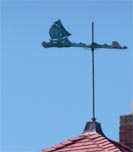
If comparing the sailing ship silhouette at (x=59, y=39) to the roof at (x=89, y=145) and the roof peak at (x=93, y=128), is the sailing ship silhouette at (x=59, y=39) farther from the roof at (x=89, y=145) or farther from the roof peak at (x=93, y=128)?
the roof at (x=89, y=145)

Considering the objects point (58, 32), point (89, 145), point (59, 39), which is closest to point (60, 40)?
point (59, 39)

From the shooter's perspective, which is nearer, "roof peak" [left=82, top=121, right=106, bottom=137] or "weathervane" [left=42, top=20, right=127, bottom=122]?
"roof peak" [left=82, top=121, right=106, bottom=137]

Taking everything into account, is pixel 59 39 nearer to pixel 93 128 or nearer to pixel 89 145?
pixel 93 128

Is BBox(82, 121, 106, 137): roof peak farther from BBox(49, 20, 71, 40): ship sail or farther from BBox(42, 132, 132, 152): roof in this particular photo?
BBox(49, 20, 71, 40): ship sail

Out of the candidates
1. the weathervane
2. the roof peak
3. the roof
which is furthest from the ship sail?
the roof

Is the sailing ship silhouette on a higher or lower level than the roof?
higher

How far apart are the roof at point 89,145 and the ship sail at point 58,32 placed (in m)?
2.08

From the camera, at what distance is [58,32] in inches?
378

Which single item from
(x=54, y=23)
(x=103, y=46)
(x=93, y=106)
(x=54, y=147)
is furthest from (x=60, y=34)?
(x=54, y=147)

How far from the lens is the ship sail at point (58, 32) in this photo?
31.1ft

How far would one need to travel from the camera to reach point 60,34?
380 inches

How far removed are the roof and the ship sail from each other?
6.83 ft

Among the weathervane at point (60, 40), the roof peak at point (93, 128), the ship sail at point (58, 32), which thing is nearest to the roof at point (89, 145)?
the roof peak at point (93, 128)

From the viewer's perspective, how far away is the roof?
25.6ft
